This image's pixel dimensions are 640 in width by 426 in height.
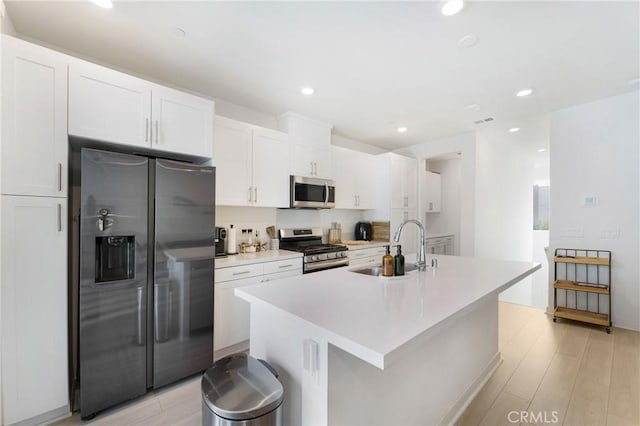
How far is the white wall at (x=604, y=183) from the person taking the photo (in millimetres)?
3096

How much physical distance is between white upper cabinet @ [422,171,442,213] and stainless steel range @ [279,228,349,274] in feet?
8.81

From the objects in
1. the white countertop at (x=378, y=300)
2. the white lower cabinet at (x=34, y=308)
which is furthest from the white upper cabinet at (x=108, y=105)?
the white countertop at (x=378, y=300)

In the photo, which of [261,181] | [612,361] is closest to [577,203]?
[612,361]

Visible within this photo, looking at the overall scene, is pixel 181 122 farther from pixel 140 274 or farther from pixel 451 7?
pixel 451 7

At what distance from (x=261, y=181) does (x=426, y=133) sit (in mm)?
Answer: 2929

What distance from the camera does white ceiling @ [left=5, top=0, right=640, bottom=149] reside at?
5.77 ft

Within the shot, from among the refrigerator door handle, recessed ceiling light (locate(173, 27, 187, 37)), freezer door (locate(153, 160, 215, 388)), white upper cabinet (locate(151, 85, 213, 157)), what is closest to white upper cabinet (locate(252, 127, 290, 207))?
white upper cabinet (locate(151, 85, 213, 157))

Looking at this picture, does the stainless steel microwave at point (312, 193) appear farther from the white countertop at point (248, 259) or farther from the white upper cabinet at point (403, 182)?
the white upper cabinet at point (403, 182)

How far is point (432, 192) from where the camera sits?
5.74m

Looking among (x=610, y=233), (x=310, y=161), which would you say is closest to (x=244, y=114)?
(x=310, y=161)

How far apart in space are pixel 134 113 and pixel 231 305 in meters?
1.80

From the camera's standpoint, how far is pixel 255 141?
3061 mm

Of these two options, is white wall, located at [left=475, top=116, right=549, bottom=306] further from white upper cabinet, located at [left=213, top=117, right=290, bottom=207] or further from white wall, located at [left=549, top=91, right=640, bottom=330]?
white upper cabinet, located at [left=213, top=117, right=290, bottom=207]

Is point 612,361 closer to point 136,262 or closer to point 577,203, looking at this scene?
point 577,203
